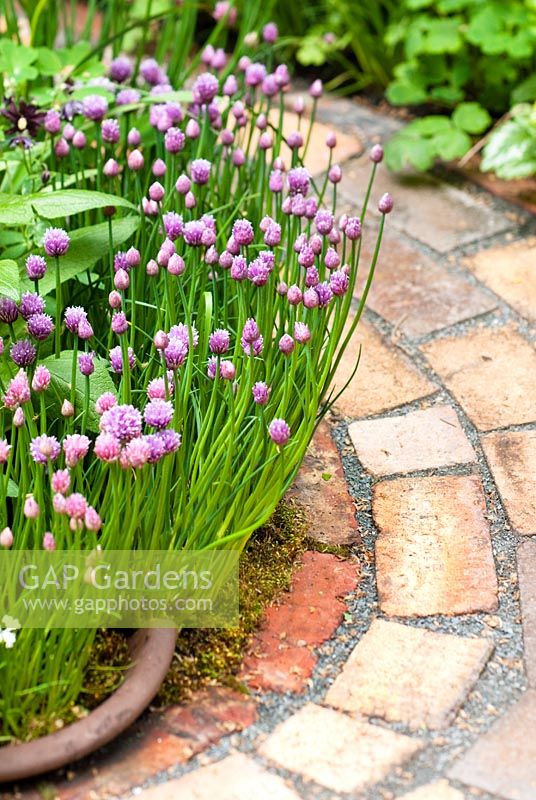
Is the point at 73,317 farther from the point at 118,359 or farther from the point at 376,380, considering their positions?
the point at 376,380

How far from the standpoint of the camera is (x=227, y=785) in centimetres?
156

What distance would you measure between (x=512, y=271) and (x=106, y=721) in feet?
5.68

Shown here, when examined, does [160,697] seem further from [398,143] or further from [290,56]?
[290,56]

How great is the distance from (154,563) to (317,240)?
688 millimetres

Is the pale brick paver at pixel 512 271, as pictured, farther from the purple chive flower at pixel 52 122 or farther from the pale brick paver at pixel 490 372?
the purple chive flower at pixel 52 122

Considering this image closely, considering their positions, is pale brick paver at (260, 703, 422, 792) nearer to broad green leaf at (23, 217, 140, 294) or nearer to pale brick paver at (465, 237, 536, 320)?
broad green leaf at (23, 217, 140, 294)

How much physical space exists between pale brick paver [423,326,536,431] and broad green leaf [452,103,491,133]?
86 centimetres

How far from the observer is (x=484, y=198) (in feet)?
10.4

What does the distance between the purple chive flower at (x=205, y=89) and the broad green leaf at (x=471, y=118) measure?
1.03 m

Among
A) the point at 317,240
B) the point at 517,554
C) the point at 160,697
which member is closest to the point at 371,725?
the point at 160,697

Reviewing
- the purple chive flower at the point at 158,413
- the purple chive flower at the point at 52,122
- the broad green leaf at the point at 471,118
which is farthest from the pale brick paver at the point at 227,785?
the broad green leaf at the point at 471,118

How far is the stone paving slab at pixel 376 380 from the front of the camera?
2412mm

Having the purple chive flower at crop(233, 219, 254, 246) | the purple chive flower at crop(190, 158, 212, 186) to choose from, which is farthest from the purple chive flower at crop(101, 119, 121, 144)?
the purple chive flower at crop(233, 219, 254, 246)

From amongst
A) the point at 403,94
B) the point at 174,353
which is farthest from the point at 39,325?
the point at 403,94
